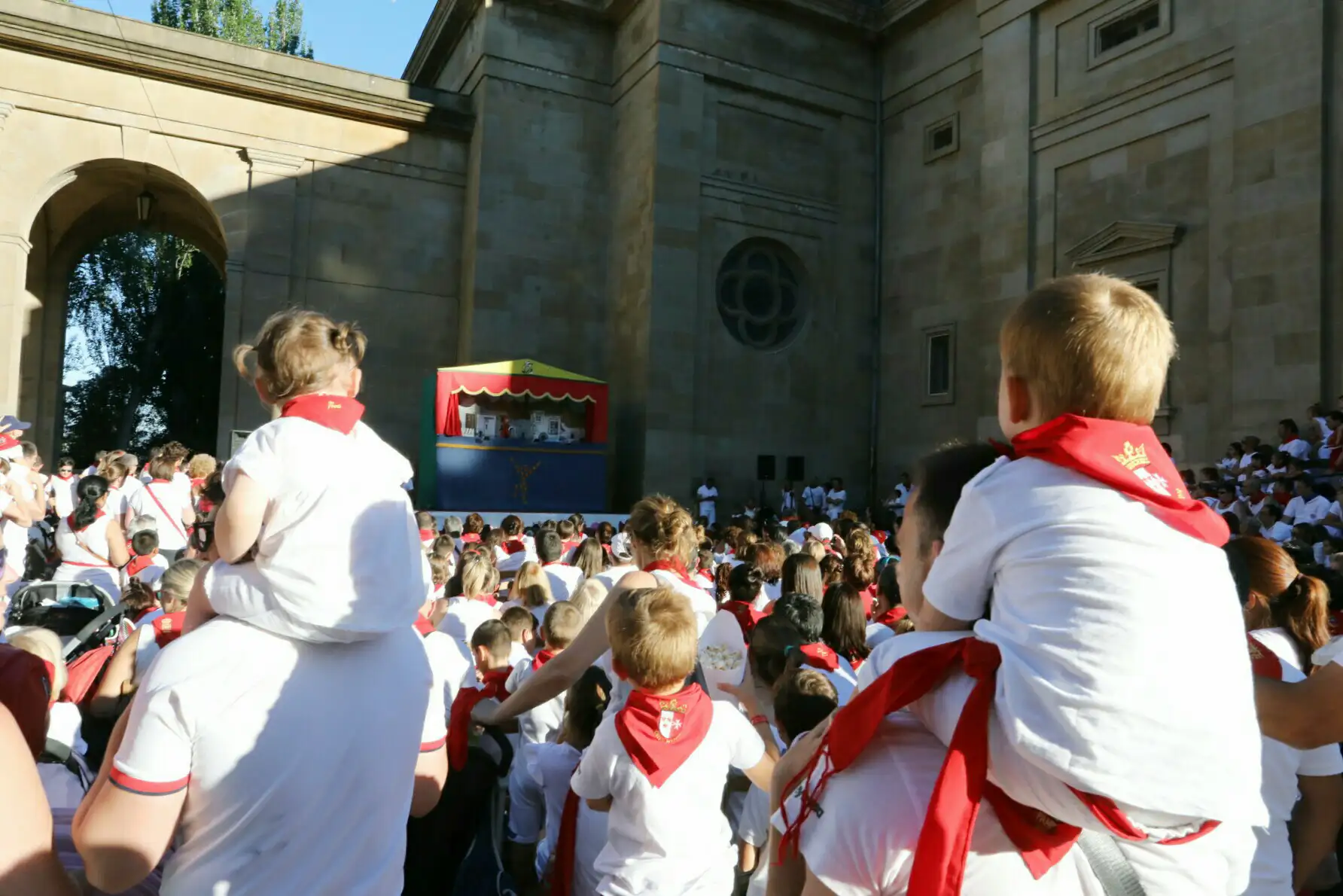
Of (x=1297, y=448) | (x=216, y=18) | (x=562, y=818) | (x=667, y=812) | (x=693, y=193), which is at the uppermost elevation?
(x=216, y=18)

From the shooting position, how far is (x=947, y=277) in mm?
20781

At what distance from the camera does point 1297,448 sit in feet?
42.2

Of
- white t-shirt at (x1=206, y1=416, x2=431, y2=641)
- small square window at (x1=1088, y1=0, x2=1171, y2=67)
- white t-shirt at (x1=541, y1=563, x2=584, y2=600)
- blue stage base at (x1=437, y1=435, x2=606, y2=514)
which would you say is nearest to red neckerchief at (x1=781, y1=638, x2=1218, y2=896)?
white t-shirt at (x1=206, y1=416, x2=431, y2=641)

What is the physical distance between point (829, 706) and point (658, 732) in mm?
555

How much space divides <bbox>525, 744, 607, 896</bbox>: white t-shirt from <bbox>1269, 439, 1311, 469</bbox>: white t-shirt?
12.9 meters

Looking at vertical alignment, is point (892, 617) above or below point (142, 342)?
below

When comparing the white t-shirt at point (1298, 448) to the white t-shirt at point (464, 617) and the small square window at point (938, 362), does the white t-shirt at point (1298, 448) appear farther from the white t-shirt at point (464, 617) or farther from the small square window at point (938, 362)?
the white t-shirt at point (464, 617)

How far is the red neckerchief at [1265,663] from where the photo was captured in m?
2.44

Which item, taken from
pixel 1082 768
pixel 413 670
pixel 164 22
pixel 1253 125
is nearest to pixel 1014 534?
pixel 1082 768

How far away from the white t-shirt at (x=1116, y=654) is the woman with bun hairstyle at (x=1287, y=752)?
139 cm

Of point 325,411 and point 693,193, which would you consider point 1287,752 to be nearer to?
point 325,411

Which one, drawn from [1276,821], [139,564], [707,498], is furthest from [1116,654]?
[707,498]

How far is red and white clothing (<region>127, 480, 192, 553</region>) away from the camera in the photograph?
766cm

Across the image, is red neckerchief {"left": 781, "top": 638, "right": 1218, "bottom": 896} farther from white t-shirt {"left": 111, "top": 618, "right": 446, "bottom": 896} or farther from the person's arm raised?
the person's arm raised
